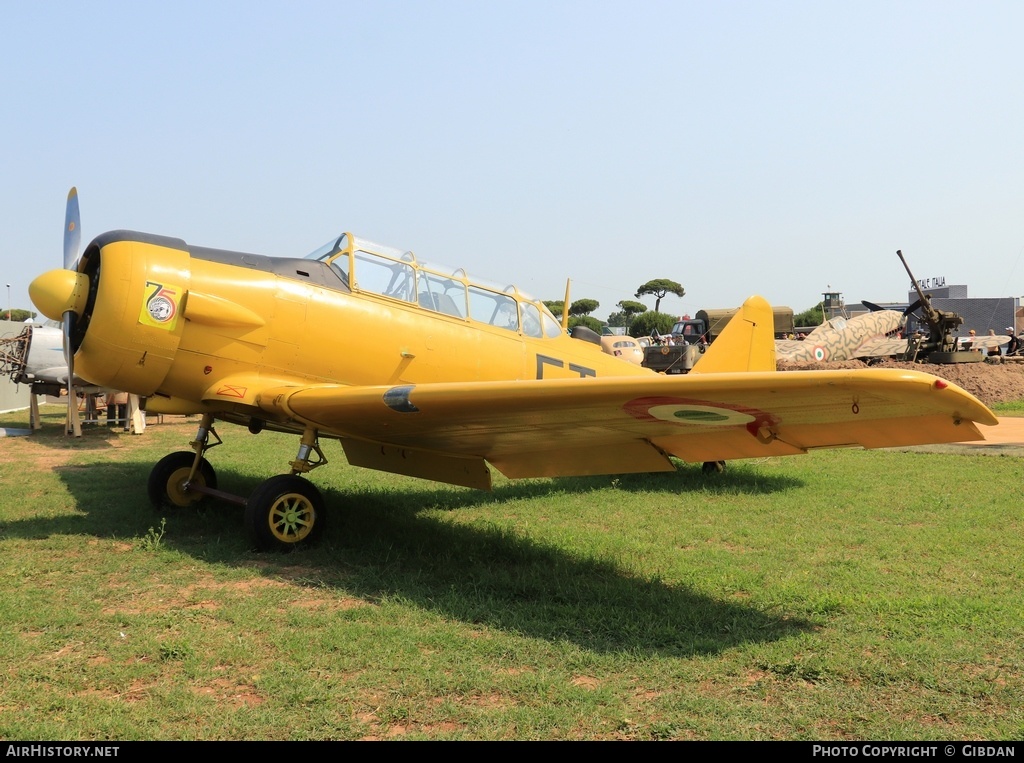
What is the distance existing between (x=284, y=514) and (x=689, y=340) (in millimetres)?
33483

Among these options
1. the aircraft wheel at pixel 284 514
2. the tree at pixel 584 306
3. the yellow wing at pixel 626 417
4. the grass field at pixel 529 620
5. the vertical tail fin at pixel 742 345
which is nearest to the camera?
the grass field at pixel 529 620

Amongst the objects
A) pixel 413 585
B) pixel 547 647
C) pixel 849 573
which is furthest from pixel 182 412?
pixel 849 573

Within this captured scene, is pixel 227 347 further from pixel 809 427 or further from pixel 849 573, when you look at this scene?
pixel 849 573

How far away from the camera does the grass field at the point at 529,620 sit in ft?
9.96

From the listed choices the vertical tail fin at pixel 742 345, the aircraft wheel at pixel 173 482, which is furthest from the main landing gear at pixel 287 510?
the vertical tail fin at pixel 742 345

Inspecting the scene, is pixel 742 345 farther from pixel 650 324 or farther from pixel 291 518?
pixel 650 324

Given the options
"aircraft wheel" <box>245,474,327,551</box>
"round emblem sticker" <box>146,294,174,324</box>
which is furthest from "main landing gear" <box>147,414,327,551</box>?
"round emblem sticker" <box>146,294,174,324</box>

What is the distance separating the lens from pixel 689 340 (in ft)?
123

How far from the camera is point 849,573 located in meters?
5.05

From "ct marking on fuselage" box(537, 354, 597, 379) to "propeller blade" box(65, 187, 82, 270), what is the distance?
4268 mm

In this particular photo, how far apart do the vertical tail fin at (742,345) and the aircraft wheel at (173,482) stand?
5654 millimetres

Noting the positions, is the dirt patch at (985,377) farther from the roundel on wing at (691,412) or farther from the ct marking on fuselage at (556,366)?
the roundel on wing at (691,412)

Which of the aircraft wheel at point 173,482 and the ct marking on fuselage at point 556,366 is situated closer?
the aircraft wheel at point 173,482

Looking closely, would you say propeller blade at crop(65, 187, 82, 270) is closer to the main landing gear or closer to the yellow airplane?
the yellow airplane
